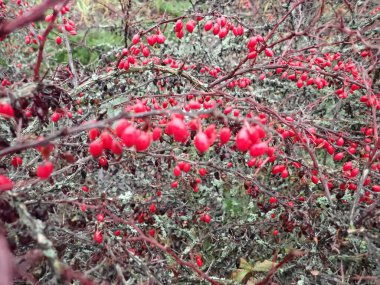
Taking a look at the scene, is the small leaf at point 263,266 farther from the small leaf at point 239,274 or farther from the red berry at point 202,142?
the red berry at point 202,142

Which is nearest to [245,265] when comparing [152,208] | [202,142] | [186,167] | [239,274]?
[239,274]

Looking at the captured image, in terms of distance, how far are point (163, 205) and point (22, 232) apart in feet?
5.12

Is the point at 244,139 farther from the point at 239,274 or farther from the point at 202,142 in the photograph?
the point at 239,274

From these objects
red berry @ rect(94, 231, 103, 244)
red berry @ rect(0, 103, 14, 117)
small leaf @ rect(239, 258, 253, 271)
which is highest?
red berry @ rect(0, 103, 14, 117)

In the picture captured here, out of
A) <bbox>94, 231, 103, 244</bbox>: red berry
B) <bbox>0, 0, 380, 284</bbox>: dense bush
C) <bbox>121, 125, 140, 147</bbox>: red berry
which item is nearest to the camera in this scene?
<bbox>121, 125, 140, 147</bbox>: red berry

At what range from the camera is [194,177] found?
9.23 ft

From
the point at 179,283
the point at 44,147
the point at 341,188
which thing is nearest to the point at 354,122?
the point at 341,188

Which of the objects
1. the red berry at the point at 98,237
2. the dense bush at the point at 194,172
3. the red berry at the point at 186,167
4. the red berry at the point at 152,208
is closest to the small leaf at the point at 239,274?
the dense bush at the point at 194,172

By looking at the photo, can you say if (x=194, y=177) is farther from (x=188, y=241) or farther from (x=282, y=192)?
(x=282, y=192)

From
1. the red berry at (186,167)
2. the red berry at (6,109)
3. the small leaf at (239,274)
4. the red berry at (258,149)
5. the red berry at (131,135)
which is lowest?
the small leaf at (239,274)

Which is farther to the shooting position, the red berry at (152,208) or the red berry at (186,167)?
the red berry at (152,208)

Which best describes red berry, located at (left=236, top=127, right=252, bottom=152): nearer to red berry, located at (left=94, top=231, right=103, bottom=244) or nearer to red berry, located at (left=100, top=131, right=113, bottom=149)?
red berry, located at (left=100, top=131, right=113, bottom=149)

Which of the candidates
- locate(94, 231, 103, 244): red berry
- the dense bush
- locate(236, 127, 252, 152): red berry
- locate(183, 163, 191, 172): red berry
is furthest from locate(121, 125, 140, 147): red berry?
locate(183, 163, 191, 172): red berry

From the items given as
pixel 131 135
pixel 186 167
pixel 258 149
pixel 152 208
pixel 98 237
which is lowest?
pixel 152 208
